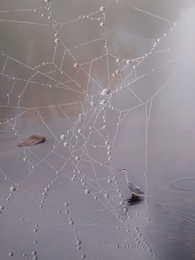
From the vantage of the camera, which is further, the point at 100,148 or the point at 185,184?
the point at 100,148

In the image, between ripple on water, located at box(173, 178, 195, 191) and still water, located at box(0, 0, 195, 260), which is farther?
ripple on water, located at box(173, 178, 195, 191)

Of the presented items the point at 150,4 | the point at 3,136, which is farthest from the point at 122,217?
the point at 150,4

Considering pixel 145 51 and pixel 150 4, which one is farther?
pixel 150 4

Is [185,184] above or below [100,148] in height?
below

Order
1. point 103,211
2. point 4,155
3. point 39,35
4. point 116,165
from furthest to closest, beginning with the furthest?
point 39,35
point 4,155
point 116,165
point 103,211

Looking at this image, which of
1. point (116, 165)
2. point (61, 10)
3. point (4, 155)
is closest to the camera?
Answer: point (116, 165)

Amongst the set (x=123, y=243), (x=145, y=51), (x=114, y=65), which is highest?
(x=114, y=65)

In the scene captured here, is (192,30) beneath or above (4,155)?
above

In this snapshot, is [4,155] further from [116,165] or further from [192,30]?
[192,30]
